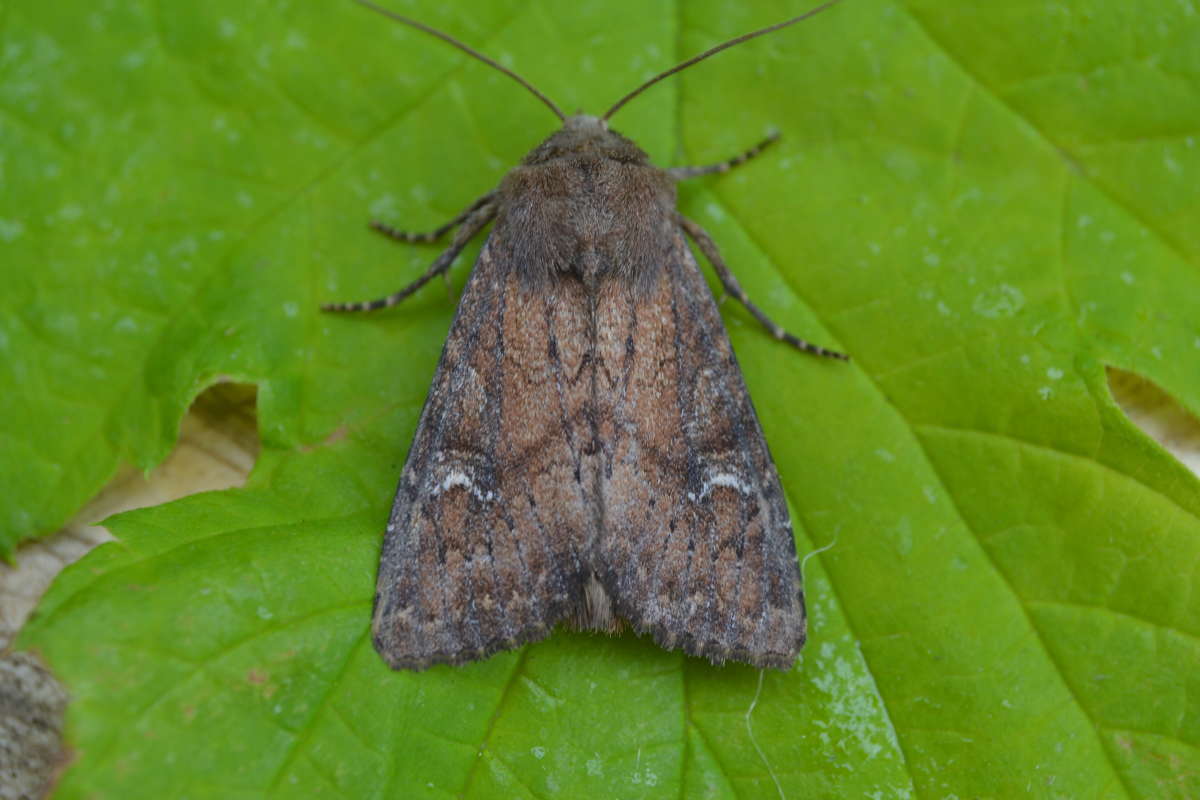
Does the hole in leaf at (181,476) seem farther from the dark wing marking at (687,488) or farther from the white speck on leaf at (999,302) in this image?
the white speck on leaf at (999,302)

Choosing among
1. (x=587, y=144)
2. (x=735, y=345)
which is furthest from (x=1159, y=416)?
(x=587, y=144)

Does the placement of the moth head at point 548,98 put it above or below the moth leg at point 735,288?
above

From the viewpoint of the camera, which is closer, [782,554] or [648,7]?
[782,554]

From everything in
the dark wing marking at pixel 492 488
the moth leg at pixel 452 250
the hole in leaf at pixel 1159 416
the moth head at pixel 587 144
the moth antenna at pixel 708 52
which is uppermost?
the moth antenna at pixel 708 52

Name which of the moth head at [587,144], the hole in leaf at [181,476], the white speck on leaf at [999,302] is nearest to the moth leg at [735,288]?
the moth head at [587,144]

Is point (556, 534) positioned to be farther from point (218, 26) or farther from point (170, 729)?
point (218, 26)

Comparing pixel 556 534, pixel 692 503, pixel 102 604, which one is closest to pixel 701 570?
pixel 692 503

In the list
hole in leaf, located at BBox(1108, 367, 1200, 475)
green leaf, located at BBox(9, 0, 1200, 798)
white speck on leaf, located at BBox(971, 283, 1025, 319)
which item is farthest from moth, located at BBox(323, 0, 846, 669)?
hole in leaf, located at BBox(1108, 367, 1200, 475)
